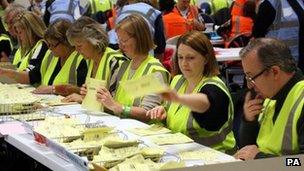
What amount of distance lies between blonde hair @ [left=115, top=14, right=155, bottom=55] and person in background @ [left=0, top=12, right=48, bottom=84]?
5.08 ft

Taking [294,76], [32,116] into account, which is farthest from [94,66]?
[294,76]

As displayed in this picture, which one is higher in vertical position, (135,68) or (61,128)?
(135,68)

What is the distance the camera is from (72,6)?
7.23m

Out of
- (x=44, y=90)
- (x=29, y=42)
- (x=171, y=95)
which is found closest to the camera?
(x=171, y=95)

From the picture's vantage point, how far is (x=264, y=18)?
193 inches

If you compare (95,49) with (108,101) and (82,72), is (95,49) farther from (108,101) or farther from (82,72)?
(108,101)

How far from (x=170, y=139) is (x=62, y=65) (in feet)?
6.69

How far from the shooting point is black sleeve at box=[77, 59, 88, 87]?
468cm

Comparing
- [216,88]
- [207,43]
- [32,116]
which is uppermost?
[207,43]

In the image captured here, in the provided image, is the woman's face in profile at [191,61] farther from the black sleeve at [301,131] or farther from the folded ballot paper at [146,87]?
the black sleeve at [301,131]

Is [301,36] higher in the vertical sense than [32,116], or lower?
higher

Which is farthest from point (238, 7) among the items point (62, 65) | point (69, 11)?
point (62, 65)

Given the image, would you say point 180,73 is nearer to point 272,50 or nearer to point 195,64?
point 195,64

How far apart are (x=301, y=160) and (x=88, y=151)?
1098 mm
